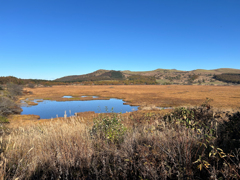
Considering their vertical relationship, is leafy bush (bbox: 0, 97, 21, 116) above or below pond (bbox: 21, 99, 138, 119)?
above

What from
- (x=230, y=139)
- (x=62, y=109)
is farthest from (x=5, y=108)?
(x=230, y=139)

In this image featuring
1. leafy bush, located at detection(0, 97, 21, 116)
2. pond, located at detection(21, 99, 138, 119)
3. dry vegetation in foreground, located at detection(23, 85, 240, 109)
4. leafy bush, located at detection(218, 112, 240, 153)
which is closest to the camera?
leafy bush, located at detection(218, 112, 240, 153)

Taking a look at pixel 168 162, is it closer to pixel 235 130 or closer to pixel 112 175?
pixel 112 175

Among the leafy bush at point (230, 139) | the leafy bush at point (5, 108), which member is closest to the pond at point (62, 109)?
the leafy bush at point (5, 108)

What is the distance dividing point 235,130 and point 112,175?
3.18 m

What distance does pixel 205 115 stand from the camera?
6.45 meters

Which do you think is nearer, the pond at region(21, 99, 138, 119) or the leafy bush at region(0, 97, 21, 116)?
the leafy bush at region(0, 97, 21, 116)

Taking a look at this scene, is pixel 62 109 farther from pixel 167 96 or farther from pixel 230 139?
pixel 167 96

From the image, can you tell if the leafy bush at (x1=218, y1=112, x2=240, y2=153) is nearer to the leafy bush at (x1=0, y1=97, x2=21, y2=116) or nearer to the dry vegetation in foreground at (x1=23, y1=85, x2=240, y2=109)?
the dry vegetation in foreground at (x1=23, y1=85, x2=240, y2=109)

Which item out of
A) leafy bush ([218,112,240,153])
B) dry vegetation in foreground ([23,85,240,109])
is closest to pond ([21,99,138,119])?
dry vegetation in foreground ([23,85,240,109])

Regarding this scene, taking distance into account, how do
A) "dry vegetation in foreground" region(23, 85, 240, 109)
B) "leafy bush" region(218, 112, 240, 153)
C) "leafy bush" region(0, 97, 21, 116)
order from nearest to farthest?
"leafy bush" region(218, 112, 240, 153) → "leafy bush" region(0, 97, 21, 116) → "dry vegetation in foreground" region(23, 85, 240, 109)

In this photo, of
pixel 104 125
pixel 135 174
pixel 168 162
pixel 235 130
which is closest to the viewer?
pixel 135 174

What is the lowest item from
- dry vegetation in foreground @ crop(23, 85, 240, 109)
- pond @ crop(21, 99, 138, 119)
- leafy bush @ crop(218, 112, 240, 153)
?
pond @ crop(21, 99, 138, 119)

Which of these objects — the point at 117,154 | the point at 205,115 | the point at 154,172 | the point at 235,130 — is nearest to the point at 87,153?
the point at 117,154
